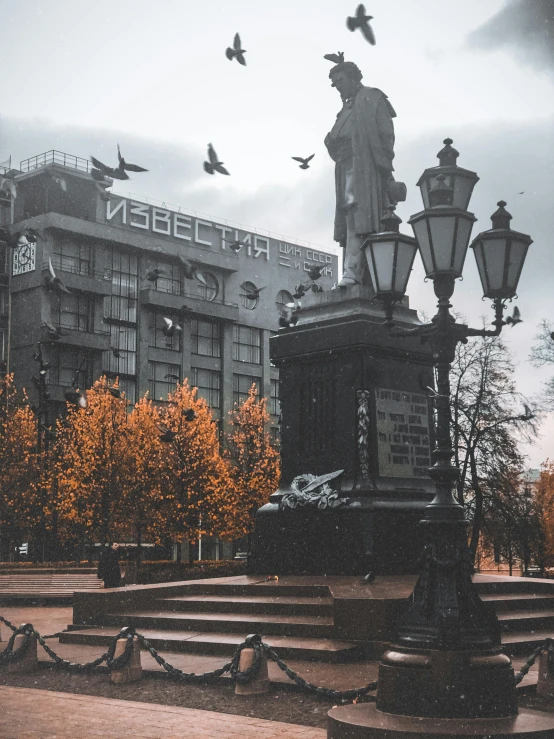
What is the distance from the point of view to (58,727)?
8.89 m

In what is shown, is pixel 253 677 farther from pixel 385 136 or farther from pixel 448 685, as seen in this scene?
pixel 385 136

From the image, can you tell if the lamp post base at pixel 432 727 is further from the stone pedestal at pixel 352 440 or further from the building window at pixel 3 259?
the building window at pixel 3 259

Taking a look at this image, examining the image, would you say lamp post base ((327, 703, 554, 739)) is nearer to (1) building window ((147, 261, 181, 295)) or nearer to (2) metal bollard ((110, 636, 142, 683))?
(2) metal bollard ((110, 636, 142, 683))

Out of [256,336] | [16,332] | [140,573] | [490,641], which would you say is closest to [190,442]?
[140,573]

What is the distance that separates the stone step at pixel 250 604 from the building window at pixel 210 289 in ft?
192

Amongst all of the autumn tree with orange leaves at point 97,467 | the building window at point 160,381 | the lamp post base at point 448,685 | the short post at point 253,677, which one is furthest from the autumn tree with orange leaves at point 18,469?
the lamp post base at point 448,685

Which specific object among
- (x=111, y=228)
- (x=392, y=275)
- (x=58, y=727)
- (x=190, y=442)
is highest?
(x=111, y=228)

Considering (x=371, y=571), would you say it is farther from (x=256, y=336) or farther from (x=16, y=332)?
(x=256, y=336)

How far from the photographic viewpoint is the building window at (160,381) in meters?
67.0

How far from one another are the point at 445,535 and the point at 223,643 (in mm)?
4788

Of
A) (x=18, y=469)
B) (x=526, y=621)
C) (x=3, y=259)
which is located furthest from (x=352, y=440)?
(x=3, y=259)

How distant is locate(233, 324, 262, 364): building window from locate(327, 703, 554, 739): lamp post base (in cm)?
6613

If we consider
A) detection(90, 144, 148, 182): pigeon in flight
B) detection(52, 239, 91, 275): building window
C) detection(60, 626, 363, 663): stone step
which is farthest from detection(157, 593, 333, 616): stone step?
detection(52, 239, 91, 275): building window

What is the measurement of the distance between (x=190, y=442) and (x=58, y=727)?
3713cm
